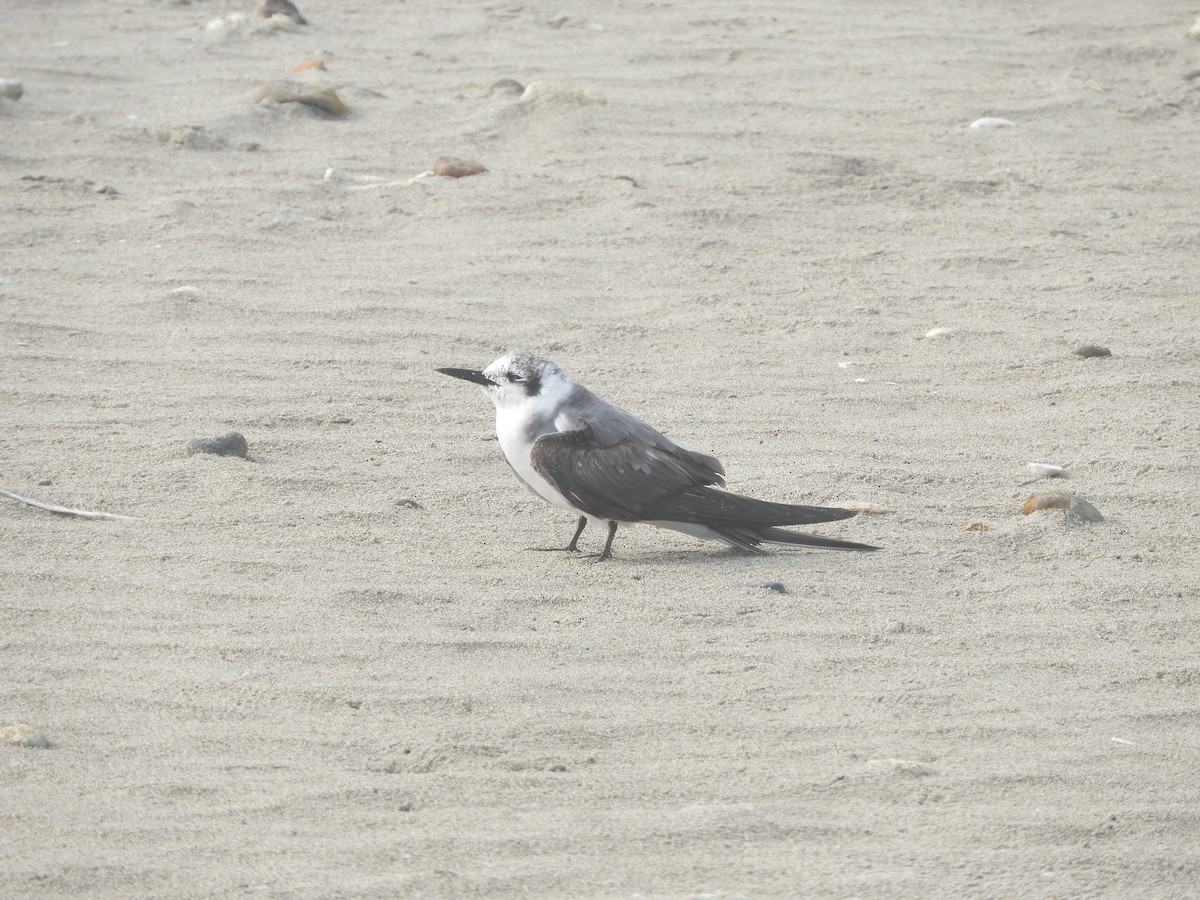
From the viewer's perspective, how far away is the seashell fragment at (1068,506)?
4.90m

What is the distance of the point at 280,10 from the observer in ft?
31.6

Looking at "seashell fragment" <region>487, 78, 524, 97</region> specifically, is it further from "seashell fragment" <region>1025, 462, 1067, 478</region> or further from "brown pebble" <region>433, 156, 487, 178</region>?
"seashell fragment" <region>1025, 462, 1067, 478</region>

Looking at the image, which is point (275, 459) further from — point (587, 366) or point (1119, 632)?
point (1119, 632)

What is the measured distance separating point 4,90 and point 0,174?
958 millimetres

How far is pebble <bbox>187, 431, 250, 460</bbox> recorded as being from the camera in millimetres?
5168

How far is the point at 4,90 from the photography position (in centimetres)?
826

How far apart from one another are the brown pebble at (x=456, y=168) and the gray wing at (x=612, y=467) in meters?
3.14

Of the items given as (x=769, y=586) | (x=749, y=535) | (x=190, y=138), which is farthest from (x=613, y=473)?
(x=190, y=138)

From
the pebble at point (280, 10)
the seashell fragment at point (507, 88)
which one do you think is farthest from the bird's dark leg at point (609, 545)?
the pebble at point (280, 10)

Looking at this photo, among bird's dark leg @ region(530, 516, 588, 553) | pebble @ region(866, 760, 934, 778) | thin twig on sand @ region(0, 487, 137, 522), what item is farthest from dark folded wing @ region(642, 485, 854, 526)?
thin twig on sand @ region(0, 487, 137, 522)

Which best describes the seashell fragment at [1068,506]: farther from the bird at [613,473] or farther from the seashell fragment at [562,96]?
the seashell fragment at [562,96]

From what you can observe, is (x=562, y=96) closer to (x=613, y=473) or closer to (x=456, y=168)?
(x=456, y=168)

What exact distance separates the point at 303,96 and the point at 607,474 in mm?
4434

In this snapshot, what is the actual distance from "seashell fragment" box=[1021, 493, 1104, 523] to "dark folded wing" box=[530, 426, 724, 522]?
1083mm
